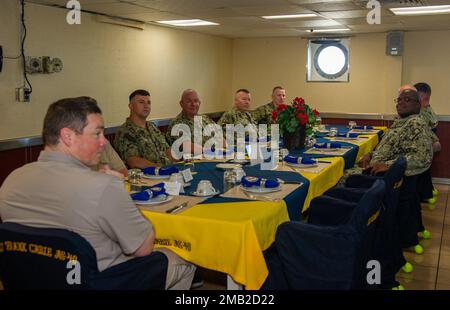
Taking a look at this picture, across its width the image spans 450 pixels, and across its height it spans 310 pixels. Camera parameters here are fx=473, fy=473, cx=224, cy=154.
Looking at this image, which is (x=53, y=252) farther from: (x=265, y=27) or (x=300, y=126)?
(x=265, y=27)

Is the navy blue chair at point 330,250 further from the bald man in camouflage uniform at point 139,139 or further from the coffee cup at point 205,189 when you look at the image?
the bald man in camouflage uniform at point 139,139

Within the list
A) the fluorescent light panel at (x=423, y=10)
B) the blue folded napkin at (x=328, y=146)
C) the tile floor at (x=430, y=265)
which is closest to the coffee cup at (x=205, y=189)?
the tile floor at (x=430, y=265)

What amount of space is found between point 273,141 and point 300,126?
0.95 ft

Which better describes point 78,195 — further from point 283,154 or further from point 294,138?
point 294,138

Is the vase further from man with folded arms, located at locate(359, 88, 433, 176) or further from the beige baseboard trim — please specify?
the beige baseboard trim

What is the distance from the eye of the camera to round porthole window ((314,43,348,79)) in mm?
7578

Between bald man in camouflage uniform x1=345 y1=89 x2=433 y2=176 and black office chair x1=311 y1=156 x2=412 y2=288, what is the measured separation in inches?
17.8

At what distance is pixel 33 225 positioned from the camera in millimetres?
1731

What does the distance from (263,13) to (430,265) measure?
303 centimetres

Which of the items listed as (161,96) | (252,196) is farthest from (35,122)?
(252,196)

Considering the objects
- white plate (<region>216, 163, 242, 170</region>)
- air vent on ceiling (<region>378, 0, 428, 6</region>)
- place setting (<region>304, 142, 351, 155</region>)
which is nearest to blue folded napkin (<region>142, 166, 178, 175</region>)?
white plate (<region>216, 163, 242, 170</region>)

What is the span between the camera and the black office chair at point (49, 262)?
5.31ft

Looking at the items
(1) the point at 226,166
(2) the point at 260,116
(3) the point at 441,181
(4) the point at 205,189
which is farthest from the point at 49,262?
(3) the point at 441,181

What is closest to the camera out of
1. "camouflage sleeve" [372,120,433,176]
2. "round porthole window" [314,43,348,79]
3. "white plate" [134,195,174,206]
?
"white plate" [134,195,174,206]
